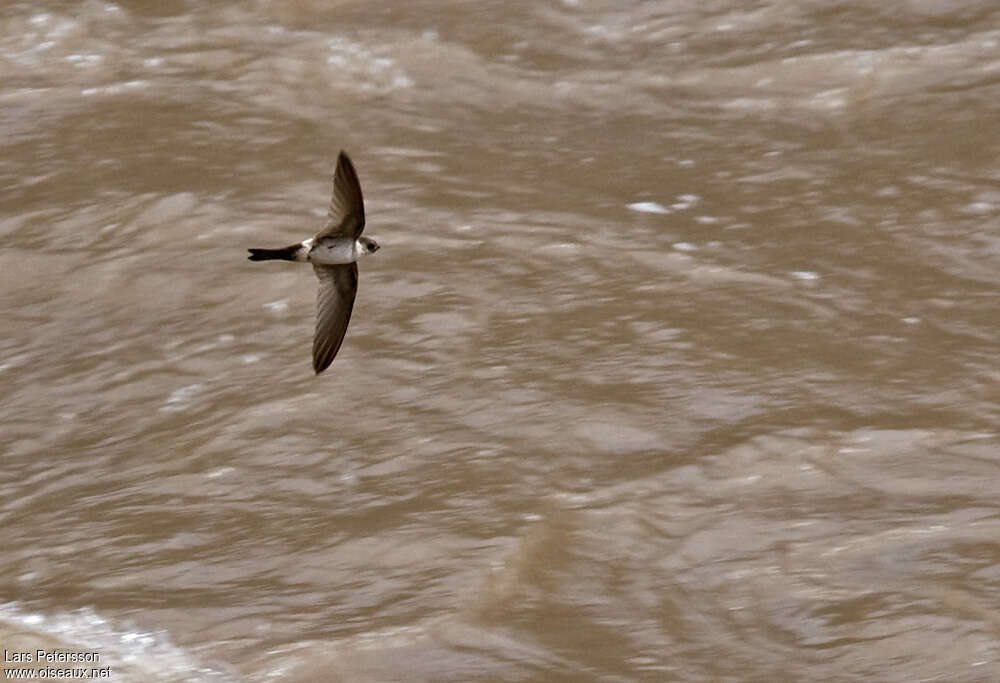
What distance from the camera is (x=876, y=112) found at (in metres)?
5.38

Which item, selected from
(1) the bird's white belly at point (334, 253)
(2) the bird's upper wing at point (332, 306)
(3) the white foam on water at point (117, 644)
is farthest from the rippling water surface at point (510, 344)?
(1) the bird's white belly at point (334, 253)

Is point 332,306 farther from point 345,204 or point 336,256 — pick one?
point 345,204

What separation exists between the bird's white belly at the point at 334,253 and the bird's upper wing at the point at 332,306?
23 millimetres

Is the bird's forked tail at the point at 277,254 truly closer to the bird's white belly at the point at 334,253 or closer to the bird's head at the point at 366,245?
the bird's white belly at the point at 334,253

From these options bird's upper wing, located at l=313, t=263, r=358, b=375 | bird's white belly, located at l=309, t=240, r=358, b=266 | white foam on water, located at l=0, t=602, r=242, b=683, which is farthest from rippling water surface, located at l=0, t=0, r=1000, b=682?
bird's white belly, located at l=309, t=240, r=358, b=266

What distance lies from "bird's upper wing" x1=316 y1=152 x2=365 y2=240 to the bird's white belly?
0.02m

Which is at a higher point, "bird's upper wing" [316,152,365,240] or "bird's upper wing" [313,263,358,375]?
"bird's upper wing" [316,152,365,240]

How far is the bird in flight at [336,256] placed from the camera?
3.14 m

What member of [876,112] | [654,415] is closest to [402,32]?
[876,112]

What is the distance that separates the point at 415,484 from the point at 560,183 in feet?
5.09

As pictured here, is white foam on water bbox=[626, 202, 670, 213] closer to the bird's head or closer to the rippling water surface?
the rippling water surface

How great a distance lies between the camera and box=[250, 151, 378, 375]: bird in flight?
3.14 m

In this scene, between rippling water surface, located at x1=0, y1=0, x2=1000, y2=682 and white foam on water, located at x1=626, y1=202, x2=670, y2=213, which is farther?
white foam on water, located at x1=626, y1=202, x2=670, y2=213

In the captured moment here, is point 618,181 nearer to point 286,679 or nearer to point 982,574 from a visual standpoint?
point 982,574
